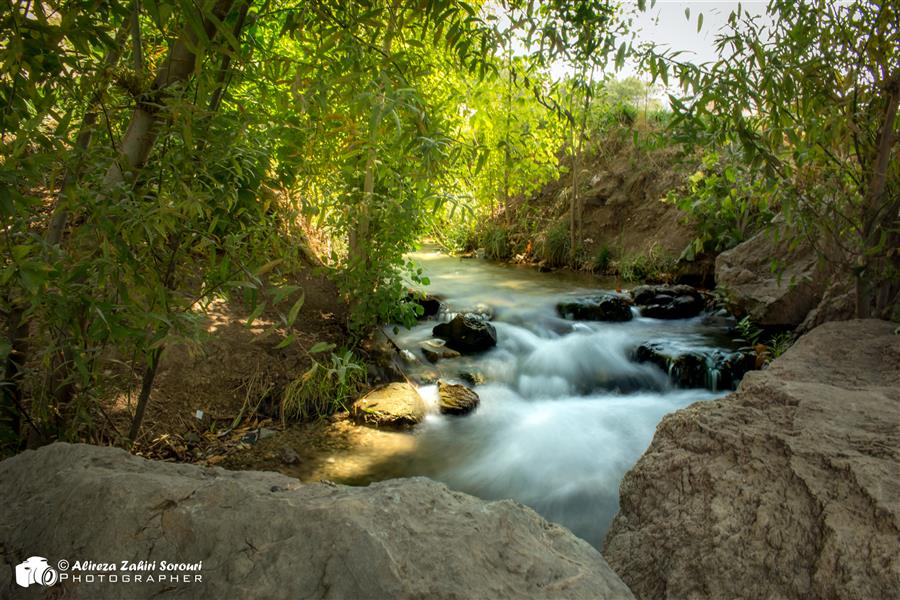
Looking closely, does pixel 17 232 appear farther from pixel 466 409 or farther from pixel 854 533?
pixel 466 409

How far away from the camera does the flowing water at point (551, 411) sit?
4.20 m

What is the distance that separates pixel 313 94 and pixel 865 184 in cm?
378

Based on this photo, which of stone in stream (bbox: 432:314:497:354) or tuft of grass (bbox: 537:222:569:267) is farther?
tuft of grass (bbox: 537:222:569:267)

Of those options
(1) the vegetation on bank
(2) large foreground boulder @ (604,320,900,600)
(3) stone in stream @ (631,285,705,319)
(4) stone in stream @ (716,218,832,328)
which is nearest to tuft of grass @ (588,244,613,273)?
(3) stone in stream @ (631,285,705,319)

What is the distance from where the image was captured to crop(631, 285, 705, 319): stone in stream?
27.5 ft

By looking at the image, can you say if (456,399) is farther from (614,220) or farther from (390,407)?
(614,220)

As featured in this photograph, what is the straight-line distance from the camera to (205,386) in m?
4.52

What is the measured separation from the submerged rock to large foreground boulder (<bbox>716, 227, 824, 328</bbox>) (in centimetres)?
81

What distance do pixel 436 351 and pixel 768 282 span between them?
4274 millimetres

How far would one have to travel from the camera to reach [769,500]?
172cm

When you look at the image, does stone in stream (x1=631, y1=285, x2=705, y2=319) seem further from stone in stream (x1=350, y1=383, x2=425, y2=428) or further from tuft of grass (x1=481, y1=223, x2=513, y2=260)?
tuft of grass (x1=481, y1=223, x2=513, y2=260)

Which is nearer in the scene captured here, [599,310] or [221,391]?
[221,391]

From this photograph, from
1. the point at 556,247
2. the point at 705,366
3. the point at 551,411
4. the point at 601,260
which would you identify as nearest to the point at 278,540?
the point at 551,411

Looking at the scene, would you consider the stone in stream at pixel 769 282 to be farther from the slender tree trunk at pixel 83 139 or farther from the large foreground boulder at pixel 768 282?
the slender tree trunk at pixel 83 139
